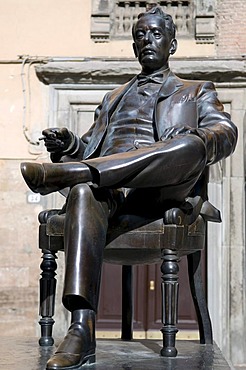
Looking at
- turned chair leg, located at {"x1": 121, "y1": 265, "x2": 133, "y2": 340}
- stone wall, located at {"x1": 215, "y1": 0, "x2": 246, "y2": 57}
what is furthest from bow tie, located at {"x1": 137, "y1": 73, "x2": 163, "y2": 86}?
stone wall, located at {"x1": 215, "y1": 0, "x2": 246, "y2": 57}

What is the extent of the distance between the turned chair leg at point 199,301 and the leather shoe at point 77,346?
35.6 inches


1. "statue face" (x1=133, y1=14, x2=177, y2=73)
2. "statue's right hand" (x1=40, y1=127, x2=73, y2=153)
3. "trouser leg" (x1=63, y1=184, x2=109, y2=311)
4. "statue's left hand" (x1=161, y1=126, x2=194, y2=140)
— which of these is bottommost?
"trouser leg" (x1=63, y1=184, x2=109, y2=311)

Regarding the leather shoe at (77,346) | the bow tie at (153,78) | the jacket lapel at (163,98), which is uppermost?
the bow tie at (153,78)

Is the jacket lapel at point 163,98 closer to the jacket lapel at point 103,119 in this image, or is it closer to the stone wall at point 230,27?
the jacket lapel at point 103,119

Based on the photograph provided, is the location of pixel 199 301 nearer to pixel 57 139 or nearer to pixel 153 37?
pixel 57 139

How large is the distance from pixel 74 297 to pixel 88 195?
0.38 meters

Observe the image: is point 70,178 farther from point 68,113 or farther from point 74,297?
point 68,113

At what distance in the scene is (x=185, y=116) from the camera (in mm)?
3270

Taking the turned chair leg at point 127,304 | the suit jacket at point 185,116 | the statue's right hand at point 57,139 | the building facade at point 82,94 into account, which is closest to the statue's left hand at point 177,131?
the suit jacket at point 185,116

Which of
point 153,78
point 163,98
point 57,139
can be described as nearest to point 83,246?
point 57,139

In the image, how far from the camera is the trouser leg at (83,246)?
103 inches

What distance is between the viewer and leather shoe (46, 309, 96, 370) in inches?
96.9

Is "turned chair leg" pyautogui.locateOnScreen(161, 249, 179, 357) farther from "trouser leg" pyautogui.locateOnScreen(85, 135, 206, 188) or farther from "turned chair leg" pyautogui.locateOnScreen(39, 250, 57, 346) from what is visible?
"turned chair leg" pyautogui.locateOnScreen(39, 250, 57, 346)

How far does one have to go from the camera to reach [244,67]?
760 cm
